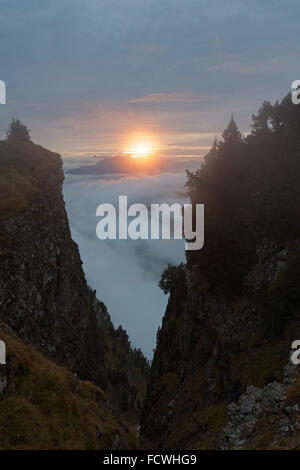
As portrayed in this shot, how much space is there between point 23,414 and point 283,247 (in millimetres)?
27712

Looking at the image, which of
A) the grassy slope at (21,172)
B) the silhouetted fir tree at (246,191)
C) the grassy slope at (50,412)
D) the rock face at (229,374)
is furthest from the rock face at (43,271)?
the silhouetted fir tree at (246,191)

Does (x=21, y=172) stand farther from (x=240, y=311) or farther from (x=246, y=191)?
(x=240, y=311)

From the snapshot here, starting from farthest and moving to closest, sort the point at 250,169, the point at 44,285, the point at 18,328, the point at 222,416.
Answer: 1. the point at 250,169
2. the point at 44,285
3. the point at 18,328
4. the point at 222,416

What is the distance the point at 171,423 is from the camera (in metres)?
33.8

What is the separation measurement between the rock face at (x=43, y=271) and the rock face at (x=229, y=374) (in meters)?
13.9

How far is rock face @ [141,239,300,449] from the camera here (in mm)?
20922

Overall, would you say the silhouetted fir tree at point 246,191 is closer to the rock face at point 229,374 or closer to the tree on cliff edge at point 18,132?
the rock face at point 229,374

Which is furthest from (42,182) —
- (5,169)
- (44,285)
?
(44,285)

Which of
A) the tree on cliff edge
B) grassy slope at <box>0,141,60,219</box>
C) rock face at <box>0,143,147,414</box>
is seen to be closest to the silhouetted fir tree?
rock face at <box>0,143,147,414</box>

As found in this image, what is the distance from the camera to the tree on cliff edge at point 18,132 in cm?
5909

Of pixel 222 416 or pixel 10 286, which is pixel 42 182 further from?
pixel 222 416

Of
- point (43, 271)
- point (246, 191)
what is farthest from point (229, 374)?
point (43, 271)

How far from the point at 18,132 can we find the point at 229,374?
5610 centimetres

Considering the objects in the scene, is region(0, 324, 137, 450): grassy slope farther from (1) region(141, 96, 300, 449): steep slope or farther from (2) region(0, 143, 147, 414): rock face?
(2) region(0, 143, 147, 414): rock face
